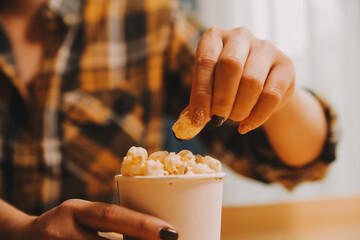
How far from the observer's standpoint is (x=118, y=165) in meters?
1.06

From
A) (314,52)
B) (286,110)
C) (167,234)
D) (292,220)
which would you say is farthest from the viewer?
(314,52)

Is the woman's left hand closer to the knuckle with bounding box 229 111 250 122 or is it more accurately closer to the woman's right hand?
the knuckle with bounding box 229 111 250 122

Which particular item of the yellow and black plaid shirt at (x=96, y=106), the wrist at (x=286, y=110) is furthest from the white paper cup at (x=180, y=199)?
the yellow and black plaid shirt at (x=96, y=106)

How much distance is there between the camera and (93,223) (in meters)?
0.41

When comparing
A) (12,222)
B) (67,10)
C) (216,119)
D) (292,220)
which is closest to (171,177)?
(216,119)

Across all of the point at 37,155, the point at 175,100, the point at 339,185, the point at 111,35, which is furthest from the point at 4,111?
the point at 339,185

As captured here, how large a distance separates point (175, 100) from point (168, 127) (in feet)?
1.02

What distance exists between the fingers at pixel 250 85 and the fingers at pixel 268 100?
1 centimetres

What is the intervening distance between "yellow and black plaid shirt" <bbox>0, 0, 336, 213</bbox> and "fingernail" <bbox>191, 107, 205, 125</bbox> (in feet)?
1.61

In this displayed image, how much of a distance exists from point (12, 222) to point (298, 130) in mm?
699

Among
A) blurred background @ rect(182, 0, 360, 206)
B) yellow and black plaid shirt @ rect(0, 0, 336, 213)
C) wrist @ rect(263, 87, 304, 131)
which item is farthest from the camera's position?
blurred background @ rect(182, 0, 360, 206)

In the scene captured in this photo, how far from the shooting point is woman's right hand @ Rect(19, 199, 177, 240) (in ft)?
1.25

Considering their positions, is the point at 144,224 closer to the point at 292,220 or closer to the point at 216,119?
the point at 216,119

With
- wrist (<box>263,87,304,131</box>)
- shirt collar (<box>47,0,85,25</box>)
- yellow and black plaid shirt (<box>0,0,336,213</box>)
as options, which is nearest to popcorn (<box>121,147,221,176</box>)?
wrist (<box>263,87,304,131</box>)
